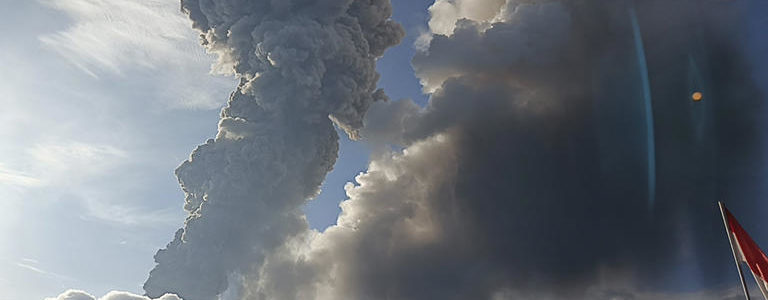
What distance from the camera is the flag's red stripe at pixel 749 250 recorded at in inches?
1074

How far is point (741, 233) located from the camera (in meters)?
27.3

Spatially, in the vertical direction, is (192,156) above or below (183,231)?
above

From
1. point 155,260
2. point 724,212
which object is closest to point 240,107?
point 155,260

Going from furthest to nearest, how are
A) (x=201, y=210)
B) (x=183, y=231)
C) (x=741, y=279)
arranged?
(x=183, y=231) < (x=201, y=210) < (x=741, y=279)

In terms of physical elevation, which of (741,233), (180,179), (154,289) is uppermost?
(180,179)

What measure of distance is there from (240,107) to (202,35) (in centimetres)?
1811

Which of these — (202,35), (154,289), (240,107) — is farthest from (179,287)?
(202,35)

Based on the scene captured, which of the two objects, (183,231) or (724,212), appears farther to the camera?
(183,231)

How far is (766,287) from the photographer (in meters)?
27.3

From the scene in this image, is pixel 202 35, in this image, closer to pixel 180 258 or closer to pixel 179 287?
pixel 180 258

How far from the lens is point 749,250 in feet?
90.3

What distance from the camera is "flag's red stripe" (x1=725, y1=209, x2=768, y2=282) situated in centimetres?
2728

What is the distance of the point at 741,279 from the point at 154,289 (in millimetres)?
112338

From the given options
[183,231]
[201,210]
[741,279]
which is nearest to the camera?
[741,279]
